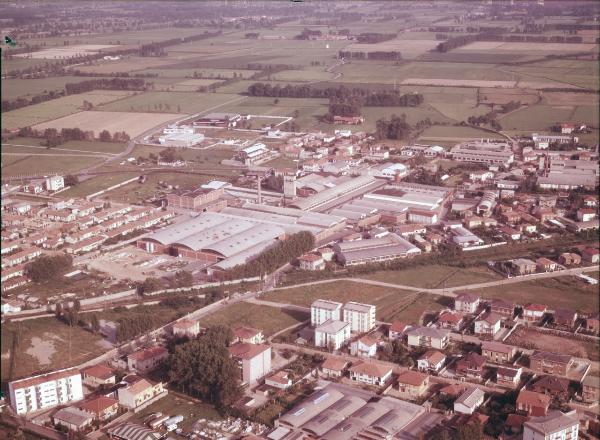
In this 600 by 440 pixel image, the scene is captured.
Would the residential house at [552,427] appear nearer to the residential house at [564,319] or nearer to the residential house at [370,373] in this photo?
the residential house at [370,373]

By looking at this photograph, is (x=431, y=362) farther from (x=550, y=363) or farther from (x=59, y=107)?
(x=59, y=107)

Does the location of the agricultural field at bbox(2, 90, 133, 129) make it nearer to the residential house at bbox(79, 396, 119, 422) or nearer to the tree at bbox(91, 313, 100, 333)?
the tree at bbox(91, 313, 100, 333)

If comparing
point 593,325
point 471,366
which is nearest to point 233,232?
point 471,366

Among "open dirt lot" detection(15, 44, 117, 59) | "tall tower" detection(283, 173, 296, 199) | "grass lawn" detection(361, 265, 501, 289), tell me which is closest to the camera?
"grass lawn" detection(361, 265, 501, 289)

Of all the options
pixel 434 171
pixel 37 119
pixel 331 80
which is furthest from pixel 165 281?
pixel 331 80

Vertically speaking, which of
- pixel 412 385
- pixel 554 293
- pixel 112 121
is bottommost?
pixel 554 293

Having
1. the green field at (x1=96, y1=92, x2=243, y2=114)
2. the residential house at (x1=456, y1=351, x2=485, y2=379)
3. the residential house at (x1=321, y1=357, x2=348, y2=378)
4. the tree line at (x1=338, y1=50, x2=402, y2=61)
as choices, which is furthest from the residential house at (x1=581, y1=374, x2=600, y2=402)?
the tree line at (x1=338, y1=50, x2=402, y2=61)
